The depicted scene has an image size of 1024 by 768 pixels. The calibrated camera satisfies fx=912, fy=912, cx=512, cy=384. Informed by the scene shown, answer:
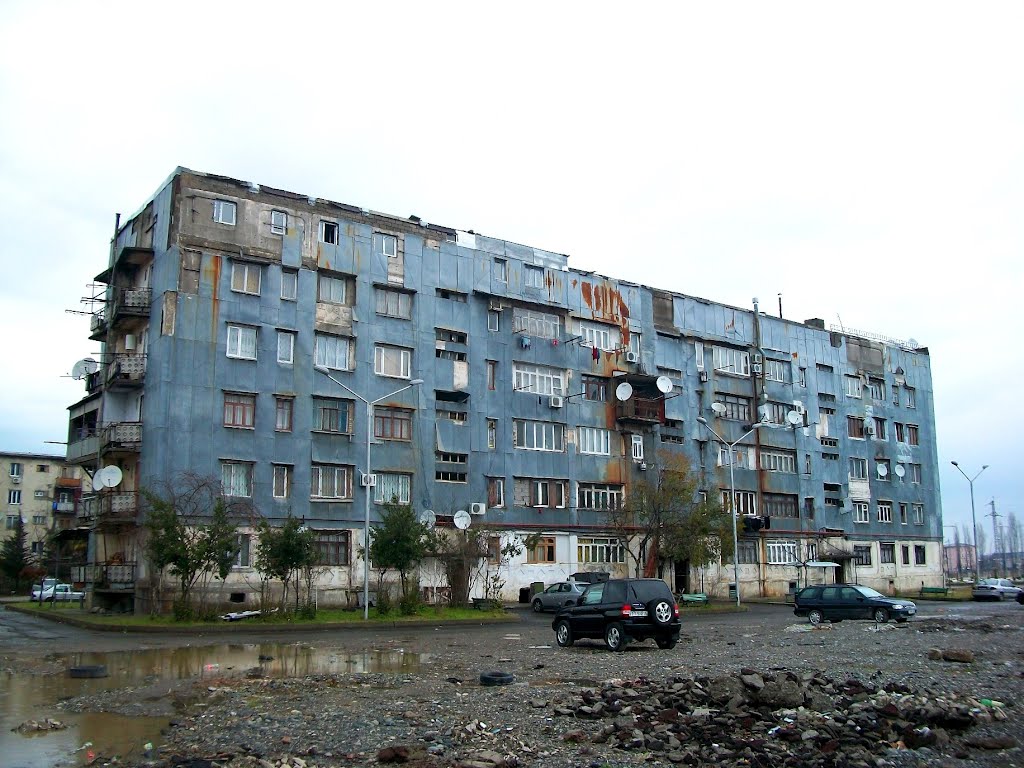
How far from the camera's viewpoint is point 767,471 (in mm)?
63406

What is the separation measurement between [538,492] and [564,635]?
26.7 meters

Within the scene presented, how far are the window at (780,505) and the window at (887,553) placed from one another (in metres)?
11.0

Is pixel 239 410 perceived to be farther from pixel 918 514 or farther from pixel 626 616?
pixel 918 514

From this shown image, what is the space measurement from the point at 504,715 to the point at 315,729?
8.29 ft

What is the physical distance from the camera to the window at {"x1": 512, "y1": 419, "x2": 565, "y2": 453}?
1976 inches

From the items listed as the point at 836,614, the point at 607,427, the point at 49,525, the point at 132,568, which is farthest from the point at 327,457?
the point at 49,525

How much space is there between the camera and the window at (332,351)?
43.8 m

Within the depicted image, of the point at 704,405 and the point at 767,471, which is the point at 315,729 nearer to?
the point at 704,405

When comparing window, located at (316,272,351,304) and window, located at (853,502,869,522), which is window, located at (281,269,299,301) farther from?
window, located at (853,502,869,522)

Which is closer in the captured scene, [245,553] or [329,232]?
[245,553]

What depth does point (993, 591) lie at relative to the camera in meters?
58.3

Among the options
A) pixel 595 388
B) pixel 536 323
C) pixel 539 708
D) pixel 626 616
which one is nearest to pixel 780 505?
pixel 595 388

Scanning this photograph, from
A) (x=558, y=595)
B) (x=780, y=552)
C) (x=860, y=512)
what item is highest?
(x=860, y=512)

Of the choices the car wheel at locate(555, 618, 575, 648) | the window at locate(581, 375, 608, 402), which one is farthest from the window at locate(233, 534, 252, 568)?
the window at locate(581, 375, 608, 402)
